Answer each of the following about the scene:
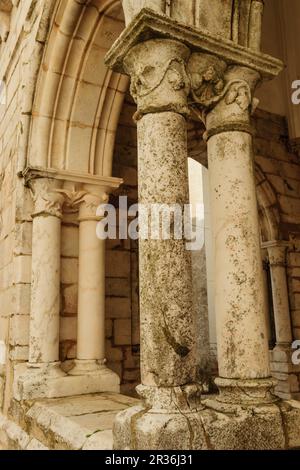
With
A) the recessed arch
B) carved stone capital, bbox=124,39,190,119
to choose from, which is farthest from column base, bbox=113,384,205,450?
the recessed arch

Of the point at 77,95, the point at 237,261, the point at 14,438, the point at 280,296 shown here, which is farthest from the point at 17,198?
the point at 280,296

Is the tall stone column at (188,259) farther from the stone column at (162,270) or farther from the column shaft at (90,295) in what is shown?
the column shaft at (90,295)

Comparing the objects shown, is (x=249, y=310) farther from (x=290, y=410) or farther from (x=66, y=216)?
(x=66, y=216)

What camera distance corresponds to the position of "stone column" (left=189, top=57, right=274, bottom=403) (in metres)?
1.68

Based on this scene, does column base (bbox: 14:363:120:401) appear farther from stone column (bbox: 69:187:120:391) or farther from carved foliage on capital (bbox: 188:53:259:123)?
carved foliage on capital (bbox: 188:53:259:123)

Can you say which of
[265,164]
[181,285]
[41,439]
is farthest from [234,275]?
[265,164]

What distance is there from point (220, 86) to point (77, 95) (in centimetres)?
147

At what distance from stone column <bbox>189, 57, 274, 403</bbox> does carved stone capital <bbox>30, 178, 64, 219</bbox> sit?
136 centimetres

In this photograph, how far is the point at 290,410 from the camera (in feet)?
5.33

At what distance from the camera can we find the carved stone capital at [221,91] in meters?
1.84

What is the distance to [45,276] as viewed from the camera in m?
2.83

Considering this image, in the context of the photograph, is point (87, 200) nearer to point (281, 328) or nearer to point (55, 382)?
point (55, 382)

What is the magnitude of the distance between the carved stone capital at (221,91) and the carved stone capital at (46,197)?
137 cm

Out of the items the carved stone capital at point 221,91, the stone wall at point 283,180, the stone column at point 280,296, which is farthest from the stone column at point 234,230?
the stone column at point 280,296
